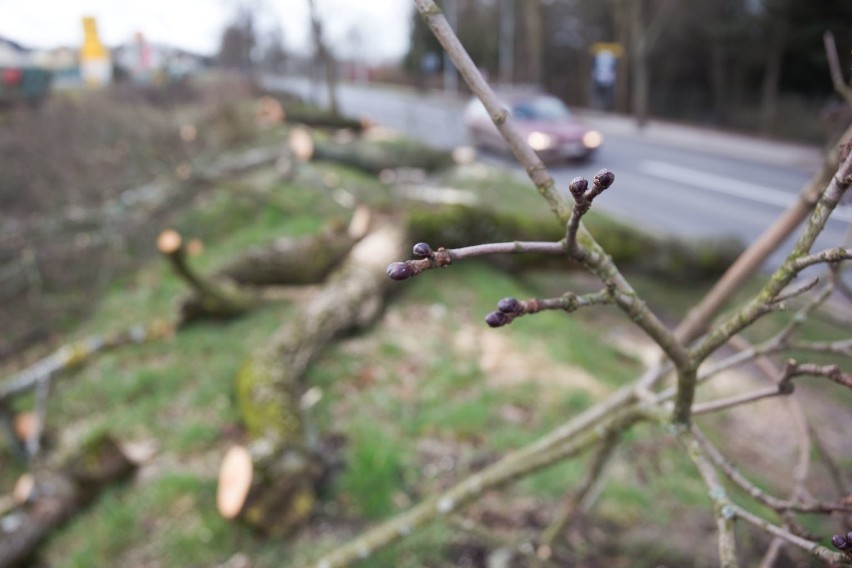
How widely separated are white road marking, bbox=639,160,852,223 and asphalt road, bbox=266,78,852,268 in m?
0.02

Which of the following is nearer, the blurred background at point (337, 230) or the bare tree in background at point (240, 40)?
the blurred background at point (337, 230)

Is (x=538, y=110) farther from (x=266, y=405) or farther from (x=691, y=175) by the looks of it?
(x=266, y=405)

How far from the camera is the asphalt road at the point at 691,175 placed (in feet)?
30.4

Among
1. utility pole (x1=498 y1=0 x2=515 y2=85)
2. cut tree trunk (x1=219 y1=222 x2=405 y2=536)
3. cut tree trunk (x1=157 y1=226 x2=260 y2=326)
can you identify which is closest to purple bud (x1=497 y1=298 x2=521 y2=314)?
cut tree trunk (x1=219 y1=222 x2=405 y2=536)

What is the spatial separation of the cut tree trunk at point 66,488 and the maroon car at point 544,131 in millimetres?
8006

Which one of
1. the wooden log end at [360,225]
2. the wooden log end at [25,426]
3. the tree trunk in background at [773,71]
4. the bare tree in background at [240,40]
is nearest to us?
the wooden log end at [25,426]

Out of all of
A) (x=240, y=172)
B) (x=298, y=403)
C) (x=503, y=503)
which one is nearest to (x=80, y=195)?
(x=240, y=172)

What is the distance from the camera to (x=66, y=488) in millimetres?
3762

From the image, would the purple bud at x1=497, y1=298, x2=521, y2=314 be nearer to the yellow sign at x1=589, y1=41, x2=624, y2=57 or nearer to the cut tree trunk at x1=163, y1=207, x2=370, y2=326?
the cut tree trunk at x1=163, y1=207, x2=370, y2=326

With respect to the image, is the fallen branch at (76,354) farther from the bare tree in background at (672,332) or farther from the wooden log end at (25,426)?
the bare tree in background at (672,332)

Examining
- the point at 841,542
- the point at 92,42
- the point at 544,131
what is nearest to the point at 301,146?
the point at 92,42

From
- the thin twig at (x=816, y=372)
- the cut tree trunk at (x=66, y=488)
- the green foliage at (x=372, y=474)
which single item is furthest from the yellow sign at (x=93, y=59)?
the thin twig at (x=816, y=372)

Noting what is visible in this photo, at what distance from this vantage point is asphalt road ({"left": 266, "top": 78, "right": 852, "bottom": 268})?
30.4ft

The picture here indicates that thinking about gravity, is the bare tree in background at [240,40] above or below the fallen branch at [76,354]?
above
